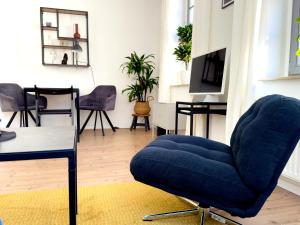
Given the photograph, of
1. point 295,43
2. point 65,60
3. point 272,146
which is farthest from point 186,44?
point 272,146

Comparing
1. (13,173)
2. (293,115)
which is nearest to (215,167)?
(293,115)

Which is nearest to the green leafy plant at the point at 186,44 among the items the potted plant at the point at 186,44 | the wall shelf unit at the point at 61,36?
the potted plant at the point at 186,44

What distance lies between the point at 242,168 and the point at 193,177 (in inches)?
8.7

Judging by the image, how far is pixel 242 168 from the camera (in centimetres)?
107

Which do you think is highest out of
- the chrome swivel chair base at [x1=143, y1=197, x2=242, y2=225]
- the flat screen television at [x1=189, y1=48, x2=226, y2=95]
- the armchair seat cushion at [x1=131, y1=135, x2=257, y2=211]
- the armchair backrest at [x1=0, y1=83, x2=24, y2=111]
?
the flat screen television at [x1=189, y1=48, x2=226, y2=95]

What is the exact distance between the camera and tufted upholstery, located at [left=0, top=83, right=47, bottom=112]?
145 inches

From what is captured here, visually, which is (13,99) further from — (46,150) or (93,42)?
(46,150)

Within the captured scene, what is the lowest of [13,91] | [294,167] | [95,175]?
[95,175]

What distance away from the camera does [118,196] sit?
169 cm

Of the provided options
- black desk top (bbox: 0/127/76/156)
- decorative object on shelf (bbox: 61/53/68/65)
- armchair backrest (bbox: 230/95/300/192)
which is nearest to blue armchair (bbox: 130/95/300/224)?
armchair backrest (bbox: 230/95/300/192)

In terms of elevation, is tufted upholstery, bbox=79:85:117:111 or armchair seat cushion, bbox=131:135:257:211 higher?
tufted upholstery, bbox=79:85:117:111

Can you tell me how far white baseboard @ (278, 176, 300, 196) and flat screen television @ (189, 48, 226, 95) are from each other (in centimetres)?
89

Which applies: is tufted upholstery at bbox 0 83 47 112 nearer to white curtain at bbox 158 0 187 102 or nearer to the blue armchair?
white curtain at bbox 158 0 187 102

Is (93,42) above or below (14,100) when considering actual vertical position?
above
